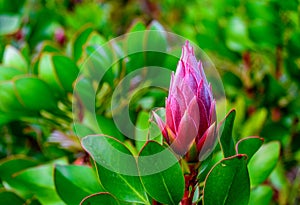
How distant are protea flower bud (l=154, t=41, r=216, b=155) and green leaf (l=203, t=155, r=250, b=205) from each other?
0.05 metres

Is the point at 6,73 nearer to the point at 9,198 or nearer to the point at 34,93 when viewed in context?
the point at 34,93

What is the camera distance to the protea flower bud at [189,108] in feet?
2.44

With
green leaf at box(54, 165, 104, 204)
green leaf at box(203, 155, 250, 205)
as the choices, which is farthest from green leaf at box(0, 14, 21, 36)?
green leaf at box(203, 155, 250, 205)

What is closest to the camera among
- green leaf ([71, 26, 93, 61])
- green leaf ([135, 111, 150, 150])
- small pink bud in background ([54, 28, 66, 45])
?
green leaf ([135, 111, 150, 150])

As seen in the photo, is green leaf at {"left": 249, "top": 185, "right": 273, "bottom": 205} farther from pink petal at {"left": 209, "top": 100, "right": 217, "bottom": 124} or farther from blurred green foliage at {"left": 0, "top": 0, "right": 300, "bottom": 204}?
pink petal at {"left": 209, "top": 100, "right": 217, "bottom": 124}

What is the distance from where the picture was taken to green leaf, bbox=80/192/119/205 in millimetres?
775

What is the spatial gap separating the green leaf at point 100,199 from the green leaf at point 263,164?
1.12 ft

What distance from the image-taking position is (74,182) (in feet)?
3.13

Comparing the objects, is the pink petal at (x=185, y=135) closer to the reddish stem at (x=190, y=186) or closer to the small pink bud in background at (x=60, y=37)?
the reddish stem at (x=190, y=186)

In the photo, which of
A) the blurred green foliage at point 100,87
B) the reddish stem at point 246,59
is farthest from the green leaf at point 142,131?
the reddish stem at point 246,59

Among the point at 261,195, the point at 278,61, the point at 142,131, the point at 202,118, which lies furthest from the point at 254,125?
the point at 202,118

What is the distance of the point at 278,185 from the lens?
1582 millimetres

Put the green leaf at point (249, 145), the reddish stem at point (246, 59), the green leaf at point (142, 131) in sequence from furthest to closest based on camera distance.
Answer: the reddish stem at point (246, 59)
the green leaf at point (142, 131)
the green leaf at point (249, 145)

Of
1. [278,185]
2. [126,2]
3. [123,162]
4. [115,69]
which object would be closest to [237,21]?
[278,185]
